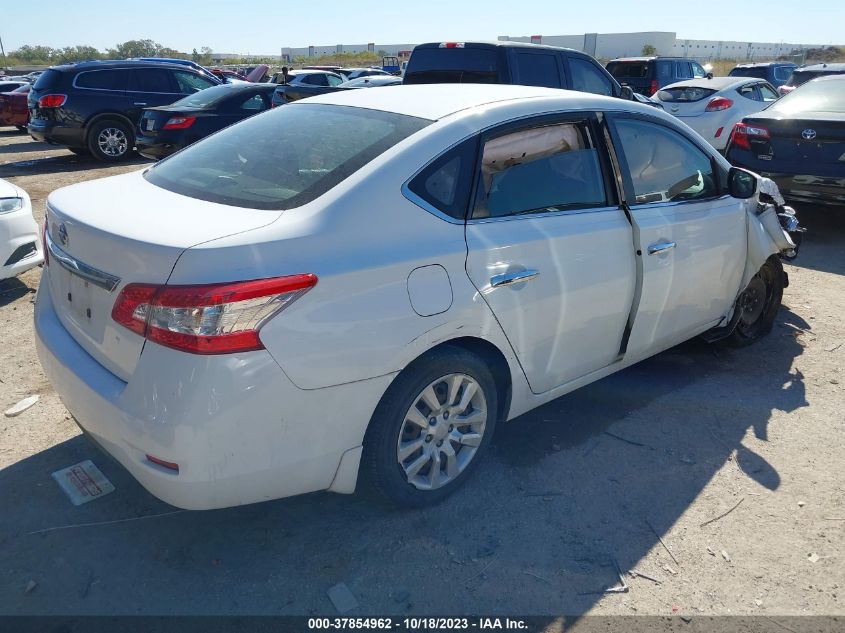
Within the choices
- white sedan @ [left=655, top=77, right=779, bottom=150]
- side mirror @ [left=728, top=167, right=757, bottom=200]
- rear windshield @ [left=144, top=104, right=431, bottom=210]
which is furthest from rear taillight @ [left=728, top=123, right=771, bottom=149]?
rear windshield @ [left=144, top=104, right=431, bottom=210]

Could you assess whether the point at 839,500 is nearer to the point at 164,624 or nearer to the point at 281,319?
the point at 281,319

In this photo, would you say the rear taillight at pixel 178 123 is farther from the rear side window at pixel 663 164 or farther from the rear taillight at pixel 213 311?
the rear taillight at pixel 213 311

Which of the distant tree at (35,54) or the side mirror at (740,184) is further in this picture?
the distant tree at (35,54)

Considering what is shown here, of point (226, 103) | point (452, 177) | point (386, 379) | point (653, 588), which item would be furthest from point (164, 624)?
point (226, 103)

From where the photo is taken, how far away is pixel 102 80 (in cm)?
1227

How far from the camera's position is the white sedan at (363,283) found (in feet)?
7.22

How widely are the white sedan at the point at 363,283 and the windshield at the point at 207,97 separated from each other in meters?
8.62

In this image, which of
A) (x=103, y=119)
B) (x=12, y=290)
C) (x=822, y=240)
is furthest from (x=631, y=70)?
(x=12, y=290)

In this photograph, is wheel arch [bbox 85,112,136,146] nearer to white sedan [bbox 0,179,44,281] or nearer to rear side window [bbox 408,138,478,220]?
white sedan [bbox 0,179,44,281]

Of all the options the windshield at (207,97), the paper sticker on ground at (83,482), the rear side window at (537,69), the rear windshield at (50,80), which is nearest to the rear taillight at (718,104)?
the rear side window at (537,69)

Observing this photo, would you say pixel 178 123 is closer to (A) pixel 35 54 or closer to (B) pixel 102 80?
(B) pixel 102 80

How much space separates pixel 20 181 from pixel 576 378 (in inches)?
413

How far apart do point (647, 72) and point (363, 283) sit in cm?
1574

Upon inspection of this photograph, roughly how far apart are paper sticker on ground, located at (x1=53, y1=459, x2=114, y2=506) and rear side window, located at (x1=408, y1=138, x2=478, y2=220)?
74.2 inches
